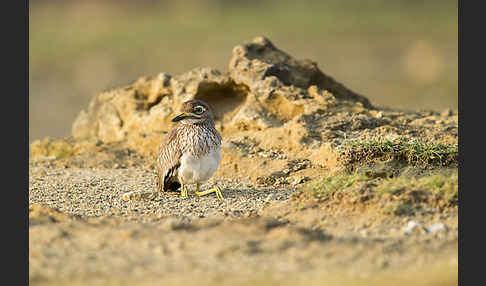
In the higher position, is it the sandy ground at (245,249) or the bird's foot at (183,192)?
the bird's foot at (183,192)

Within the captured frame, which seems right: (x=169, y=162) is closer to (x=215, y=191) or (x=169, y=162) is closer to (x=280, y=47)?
(x=215, y=191)

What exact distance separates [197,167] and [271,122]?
8.07 ft

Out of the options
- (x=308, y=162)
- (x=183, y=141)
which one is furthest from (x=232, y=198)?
(x=308, y=162)

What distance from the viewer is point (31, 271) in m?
4.91

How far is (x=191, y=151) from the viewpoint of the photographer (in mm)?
7461

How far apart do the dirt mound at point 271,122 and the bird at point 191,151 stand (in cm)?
93

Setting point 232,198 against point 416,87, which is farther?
point 416,87

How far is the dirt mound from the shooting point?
816cm

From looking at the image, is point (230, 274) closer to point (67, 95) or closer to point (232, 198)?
point (232, 198)

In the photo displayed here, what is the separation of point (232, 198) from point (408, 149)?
6.89ft

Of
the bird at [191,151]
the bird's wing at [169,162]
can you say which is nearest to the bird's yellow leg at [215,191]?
the bird at [191,151]

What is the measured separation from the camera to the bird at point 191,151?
7.46 meters

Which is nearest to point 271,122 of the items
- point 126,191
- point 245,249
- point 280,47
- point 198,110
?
point 198,110

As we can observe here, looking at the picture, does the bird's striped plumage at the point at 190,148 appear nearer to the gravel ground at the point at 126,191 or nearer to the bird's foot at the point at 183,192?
the bird's foot at the point at 183,192
